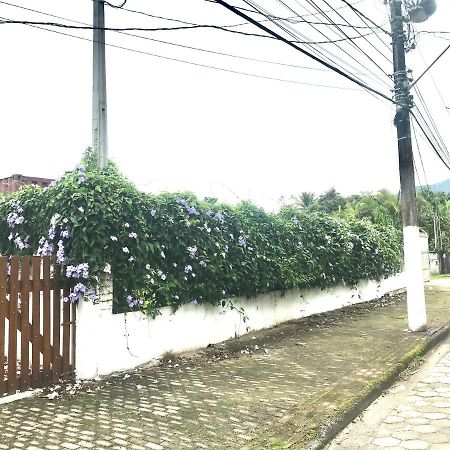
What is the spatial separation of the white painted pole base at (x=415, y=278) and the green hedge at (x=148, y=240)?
1.98 m

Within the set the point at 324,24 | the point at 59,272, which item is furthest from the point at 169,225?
the point at 324,24

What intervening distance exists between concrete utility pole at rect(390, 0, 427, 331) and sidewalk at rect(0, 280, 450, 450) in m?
0.80

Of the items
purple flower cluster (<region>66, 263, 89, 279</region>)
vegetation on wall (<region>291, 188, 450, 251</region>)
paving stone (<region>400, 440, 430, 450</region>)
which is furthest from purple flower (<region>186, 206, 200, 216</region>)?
vegetation on wall (<region>291, 188, 450, 251</region>)

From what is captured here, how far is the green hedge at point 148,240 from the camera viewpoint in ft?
17.0

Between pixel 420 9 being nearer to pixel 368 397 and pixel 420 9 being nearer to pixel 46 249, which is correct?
pixel 368 397

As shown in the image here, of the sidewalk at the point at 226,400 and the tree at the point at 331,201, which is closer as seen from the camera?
the sidewalk at the point at 226,400

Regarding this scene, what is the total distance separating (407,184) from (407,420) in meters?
4.95

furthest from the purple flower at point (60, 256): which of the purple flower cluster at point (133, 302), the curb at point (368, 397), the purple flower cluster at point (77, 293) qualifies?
the curb at point (368, 397)

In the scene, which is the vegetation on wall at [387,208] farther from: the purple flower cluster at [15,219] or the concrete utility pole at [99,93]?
the purple flower cluster at [15,219]

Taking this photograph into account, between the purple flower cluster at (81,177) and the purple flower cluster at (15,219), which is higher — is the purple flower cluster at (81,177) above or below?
above

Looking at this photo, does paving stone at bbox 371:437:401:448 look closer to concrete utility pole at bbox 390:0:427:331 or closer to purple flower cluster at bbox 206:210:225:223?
purple flower cluster at bbox 206:210:225:223

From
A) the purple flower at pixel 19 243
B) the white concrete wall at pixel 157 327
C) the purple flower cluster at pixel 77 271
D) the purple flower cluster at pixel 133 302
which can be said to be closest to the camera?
the purple flower cluster at pixel 77 271

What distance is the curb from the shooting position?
3.73 m

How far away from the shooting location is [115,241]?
539cm
